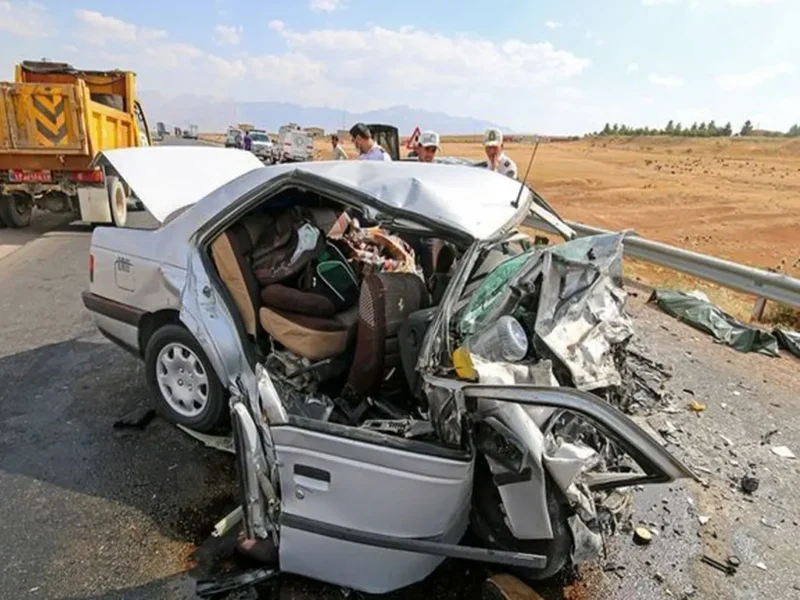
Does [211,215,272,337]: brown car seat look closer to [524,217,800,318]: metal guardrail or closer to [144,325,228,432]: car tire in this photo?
[144,325,228,432]: car tire

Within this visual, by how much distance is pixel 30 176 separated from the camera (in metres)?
9.55

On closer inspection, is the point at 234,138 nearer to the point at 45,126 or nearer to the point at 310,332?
the point at 45,126

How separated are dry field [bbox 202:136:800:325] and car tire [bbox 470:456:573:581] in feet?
18.6

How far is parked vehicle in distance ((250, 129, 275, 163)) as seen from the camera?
31.3 m

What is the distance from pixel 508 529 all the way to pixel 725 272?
5074 mm

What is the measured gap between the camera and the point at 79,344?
5.05 meters

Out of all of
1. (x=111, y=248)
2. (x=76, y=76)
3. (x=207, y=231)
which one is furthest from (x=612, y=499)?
(x=76, y=76)

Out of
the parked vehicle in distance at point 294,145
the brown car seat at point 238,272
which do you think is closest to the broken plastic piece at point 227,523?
the brown car seat at point 238,272

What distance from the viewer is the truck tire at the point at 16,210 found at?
10.1 meters

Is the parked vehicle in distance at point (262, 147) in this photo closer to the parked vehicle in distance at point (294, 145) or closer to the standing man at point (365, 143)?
the parked vehicle in distance at point (294, 145)

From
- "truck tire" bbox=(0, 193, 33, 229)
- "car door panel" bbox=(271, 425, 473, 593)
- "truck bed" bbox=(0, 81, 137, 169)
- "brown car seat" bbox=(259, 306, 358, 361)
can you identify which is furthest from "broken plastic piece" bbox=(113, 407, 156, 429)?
"truck tire" bbox=(0, 193, 33, 229)

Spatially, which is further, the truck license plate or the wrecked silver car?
the truck license plate

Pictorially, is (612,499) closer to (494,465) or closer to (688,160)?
(494,465)

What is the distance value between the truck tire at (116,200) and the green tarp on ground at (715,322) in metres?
8.53
